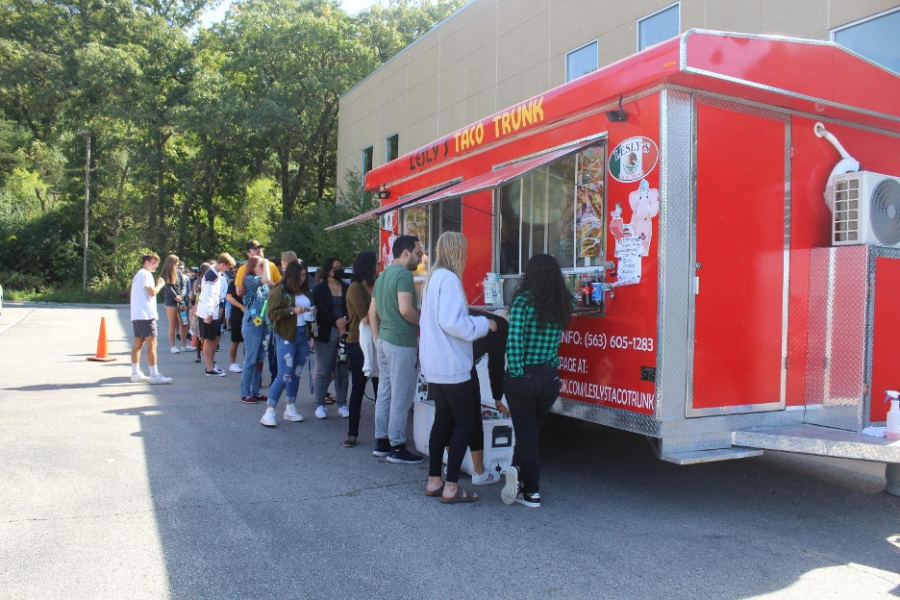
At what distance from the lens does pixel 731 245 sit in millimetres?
4543

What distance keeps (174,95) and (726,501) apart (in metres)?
31.1

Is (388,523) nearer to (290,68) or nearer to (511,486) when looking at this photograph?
(511,486)

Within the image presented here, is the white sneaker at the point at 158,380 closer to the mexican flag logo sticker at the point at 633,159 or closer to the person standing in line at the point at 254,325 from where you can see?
the person standing in line at the point at 254,325

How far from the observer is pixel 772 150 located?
471 centimetres

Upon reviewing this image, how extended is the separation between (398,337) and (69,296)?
31326mm

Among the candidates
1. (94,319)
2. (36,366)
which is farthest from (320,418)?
(94,319)

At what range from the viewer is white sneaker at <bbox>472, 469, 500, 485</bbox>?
16.7 ft

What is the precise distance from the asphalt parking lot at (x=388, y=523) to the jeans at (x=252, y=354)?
1.17 m

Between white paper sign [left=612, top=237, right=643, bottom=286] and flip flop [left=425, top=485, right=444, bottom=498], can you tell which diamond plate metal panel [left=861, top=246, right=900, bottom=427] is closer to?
white paper sign [left=612, top=237, right=643, bottom=286]

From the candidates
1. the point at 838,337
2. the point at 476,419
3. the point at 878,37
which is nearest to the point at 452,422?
the point at 476,419

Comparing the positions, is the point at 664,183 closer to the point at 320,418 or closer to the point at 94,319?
the point at 320,418

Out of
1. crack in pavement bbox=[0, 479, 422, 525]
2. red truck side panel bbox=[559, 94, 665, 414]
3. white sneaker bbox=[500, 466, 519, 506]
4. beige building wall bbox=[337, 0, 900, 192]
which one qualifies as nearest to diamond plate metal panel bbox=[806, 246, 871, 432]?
red truck side panel bbox=[559, 94, 665, 414]

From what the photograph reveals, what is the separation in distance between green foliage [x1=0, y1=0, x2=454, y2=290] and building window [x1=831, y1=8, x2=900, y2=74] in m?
19.7

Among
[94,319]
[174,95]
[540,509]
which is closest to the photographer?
[540,509]
